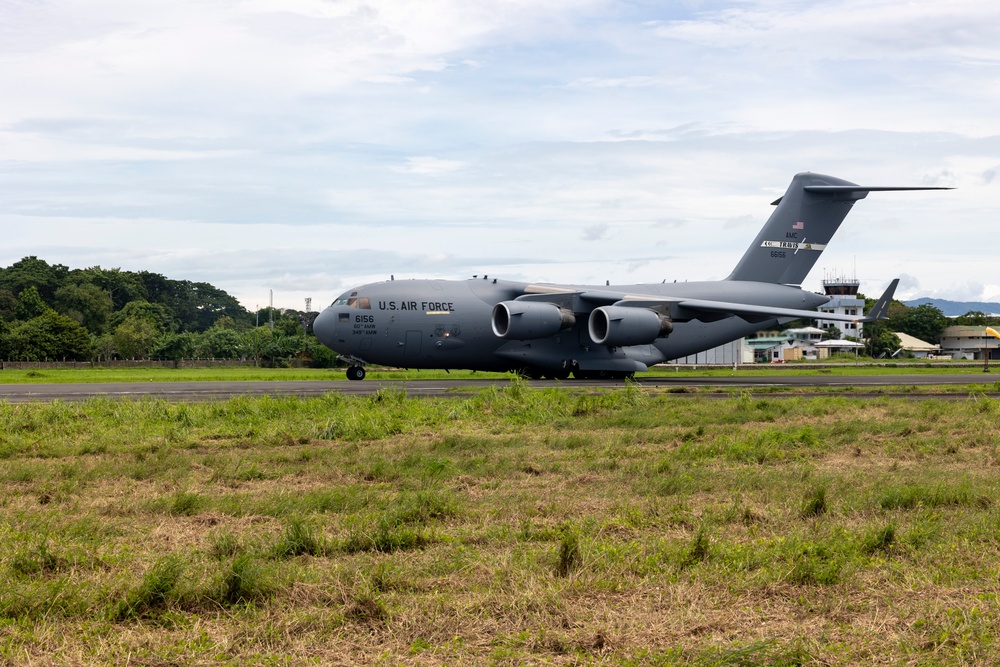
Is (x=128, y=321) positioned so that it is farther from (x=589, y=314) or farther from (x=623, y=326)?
(x=623, y=326)

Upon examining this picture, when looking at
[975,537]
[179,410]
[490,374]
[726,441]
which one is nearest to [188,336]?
[490,374]

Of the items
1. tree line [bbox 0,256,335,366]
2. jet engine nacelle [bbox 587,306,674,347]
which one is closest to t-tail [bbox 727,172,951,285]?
jet engine nacelle [bbox 587,306,674,347]

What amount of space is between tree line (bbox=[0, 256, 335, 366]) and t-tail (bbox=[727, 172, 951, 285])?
58.2 feet

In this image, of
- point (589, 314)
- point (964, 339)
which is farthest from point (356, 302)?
point (964, 339)

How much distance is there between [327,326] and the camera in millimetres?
29641

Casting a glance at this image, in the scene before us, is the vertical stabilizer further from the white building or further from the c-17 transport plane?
the white building

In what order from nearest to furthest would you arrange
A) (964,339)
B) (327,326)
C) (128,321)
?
(327,326) < (128,321) < (964,339)

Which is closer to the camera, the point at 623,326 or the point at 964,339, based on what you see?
the point at 623,326

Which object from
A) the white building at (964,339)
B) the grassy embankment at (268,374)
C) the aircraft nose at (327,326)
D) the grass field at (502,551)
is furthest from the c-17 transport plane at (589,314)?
the white building at (964,339)

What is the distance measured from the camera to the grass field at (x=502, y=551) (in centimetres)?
477

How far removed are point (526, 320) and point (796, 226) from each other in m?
12.7

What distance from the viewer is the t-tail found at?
36.5 m

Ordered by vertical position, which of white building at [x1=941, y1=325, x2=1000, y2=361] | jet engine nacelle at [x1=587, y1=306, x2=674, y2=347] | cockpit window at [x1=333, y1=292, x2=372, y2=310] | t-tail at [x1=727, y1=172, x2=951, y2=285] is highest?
t-tail at [x1=727, y1=172, x2=951, y2=285]

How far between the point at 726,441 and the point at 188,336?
61.7 m
